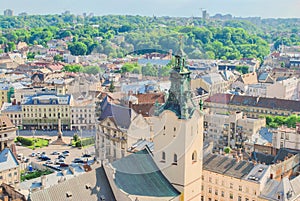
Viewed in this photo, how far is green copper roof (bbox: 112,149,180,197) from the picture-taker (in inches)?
839

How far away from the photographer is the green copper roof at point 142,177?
839 inches

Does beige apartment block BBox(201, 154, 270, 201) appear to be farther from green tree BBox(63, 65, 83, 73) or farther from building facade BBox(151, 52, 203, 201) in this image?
green tree BBox(63, 65, 83, 73)

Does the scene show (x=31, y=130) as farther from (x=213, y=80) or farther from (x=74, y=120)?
(x=213, y=80)

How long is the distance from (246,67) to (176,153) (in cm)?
7482

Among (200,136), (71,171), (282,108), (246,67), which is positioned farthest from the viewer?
(246,67)

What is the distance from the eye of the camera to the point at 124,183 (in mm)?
21297

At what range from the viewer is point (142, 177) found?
875 inches

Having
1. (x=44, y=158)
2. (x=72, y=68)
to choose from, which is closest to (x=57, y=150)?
(x=44, y=158)

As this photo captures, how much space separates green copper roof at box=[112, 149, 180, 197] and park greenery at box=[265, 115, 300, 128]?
2958 centimetres

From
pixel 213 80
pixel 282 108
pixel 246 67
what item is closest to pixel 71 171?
pixel 282 108

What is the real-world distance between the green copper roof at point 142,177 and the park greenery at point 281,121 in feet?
97.0

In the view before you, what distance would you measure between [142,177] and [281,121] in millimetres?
33311

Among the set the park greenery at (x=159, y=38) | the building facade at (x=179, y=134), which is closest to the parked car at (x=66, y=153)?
the park greenery at (x=159, y=38)

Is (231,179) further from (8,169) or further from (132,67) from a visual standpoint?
(132,67)
